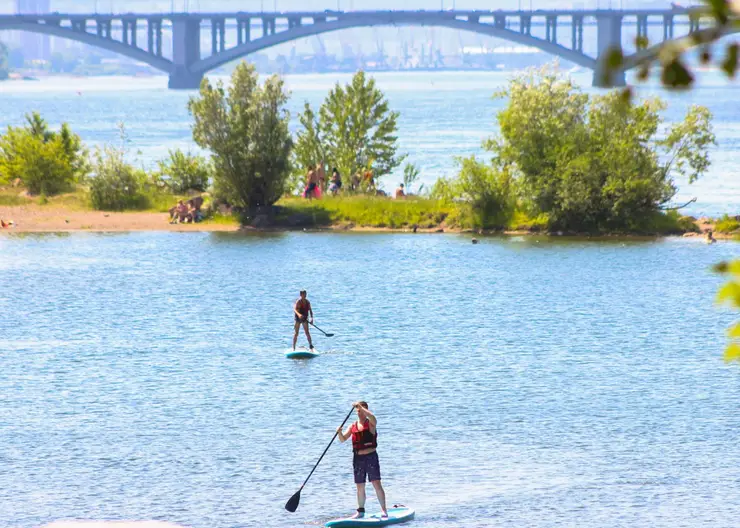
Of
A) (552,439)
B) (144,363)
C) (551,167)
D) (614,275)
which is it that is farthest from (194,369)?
(551,167)

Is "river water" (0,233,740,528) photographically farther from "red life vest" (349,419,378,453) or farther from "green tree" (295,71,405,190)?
"green tree" (295,71,405,190)

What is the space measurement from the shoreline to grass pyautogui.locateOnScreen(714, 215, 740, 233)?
23.8 inches

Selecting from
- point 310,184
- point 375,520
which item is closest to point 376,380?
point 375,520

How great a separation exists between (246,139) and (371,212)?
Result: 7.12 metres

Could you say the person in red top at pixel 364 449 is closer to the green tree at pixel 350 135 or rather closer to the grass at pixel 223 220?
the grass at pixel 223 220

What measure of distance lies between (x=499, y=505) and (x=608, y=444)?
558 cm

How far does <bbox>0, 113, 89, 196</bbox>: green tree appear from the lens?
2921 inches

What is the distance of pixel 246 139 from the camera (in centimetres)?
6788

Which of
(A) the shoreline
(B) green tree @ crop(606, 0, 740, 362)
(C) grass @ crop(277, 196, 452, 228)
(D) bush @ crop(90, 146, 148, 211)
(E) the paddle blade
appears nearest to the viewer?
(B) green tree @ crop(606, 0, 740, 362)

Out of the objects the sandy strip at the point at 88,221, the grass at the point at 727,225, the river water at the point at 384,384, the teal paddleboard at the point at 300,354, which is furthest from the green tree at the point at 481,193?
the teal paddleboard at the point at 300,354

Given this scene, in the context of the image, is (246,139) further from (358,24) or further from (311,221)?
(358,24)

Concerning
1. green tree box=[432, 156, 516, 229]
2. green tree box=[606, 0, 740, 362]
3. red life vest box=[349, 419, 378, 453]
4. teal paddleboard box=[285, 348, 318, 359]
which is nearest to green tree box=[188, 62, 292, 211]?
green tree box=[432, 156, 516, 229]

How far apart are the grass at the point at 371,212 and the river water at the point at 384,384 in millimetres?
4357

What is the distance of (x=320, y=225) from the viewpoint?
69.2 meters
